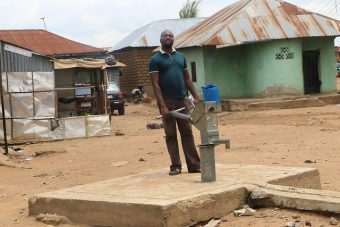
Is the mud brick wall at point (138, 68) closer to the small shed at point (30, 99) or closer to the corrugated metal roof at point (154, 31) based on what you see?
the corrugated metal roof at point (154, 31)

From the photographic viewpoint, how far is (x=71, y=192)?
633 centimetres

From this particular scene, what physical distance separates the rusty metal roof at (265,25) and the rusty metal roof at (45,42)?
667cm

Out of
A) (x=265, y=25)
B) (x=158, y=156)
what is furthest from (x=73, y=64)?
(x=265, y=25)

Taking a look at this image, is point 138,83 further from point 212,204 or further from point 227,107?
point 212,204

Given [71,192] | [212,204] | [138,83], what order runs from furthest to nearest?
1. [138,83]
2. [71,192]
3. [212,204]

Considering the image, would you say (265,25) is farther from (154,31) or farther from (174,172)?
(174,172)

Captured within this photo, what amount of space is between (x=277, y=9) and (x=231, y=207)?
19.1m

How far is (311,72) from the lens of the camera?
2422 cm

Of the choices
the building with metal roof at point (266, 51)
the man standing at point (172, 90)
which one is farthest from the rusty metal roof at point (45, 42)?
the man standing at point (172, 90)

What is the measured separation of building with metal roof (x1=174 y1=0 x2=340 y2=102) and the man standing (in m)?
15.1

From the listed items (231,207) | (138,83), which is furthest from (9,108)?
(138,83)

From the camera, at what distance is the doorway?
948 inches

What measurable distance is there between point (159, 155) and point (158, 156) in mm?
165

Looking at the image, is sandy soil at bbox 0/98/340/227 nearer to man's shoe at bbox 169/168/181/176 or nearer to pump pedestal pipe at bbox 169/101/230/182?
pump pedestal pipe at bbox 169/101/230/182
